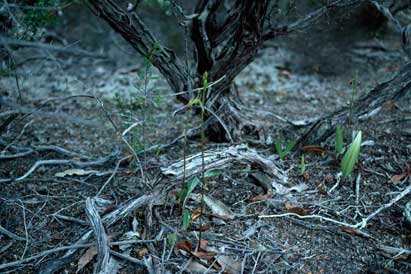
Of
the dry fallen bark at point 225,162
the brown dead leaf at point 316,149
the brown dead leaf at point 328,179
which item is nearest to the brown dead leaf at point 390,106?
the brown dead leaf at point 316,149

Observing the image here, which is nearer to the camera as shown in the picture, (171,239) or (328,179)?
(171,239)

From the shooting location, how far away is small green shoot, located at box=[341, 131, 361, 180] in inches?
82.4

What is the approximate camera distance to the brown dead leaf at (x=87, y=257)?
1782 mm

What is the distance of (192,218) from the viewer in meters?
1.99

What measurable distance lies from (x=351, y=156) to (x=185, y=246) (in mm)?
864

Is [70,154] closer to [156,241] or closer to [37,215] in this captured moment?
[37,215]

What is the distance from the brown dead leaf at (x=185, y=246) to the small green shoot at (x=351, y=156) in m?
0.82

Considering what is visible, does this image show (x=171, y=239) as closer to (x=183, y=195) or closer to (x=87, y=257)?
(x=183, y=195)

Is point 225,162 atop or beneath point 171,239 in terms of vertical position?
atop

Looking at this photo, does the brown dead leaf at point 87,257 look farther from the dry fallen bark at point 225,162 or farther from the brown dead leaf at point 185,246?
the dry fallen bark at point 225,162

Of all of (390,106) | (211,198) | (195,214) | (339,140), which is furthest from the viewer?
(390,106)

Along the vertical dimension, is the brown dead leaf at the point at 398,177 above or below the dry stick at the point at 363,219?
above

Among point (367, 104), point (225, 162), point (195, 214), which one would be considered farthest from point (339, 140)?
point (195, 214)

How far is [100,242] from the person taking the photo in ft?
5.81
